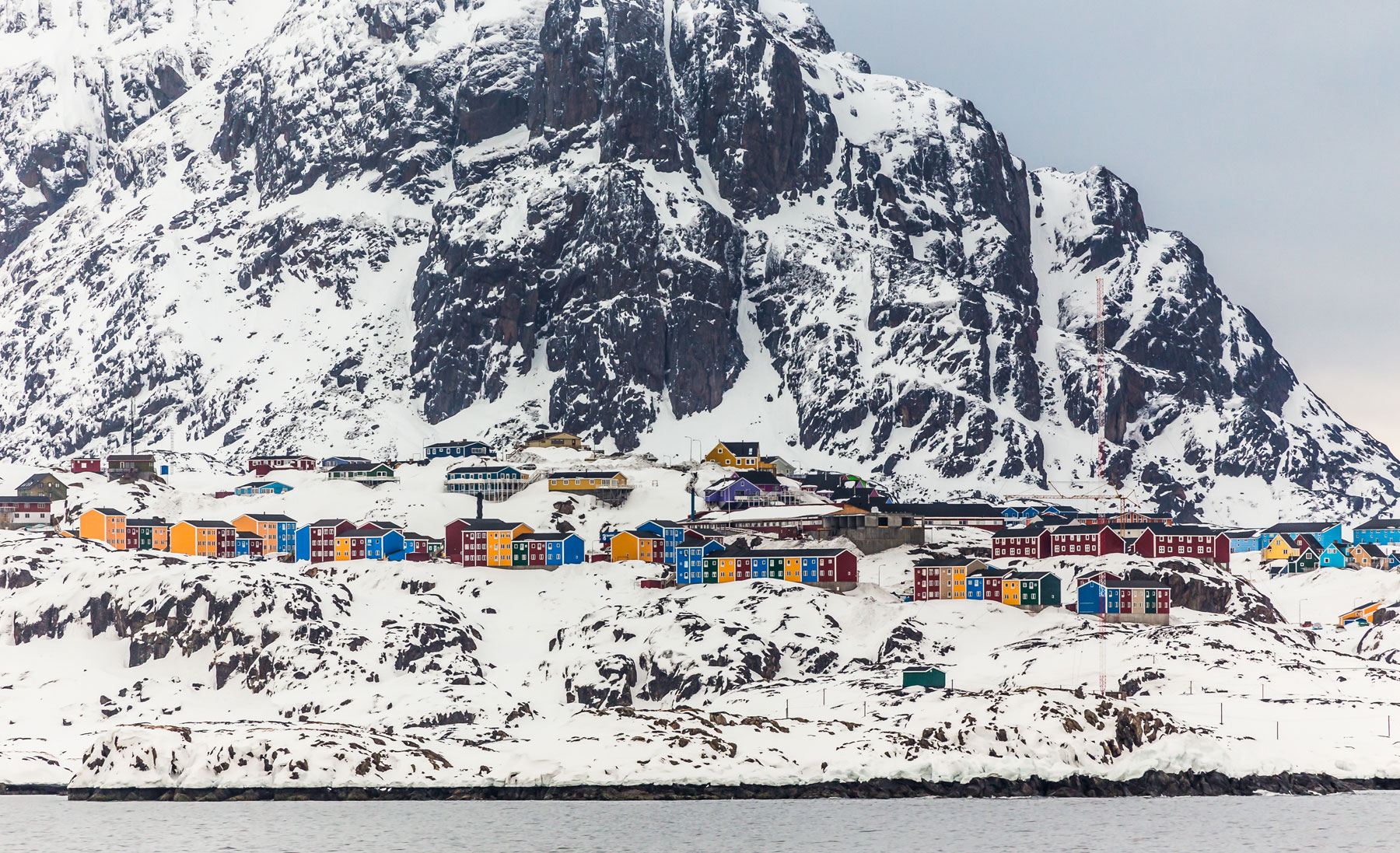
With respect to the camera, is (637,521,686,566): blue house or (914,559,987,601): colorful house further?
(637,521,686,566): blue house

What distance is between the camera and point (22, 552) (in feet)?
524

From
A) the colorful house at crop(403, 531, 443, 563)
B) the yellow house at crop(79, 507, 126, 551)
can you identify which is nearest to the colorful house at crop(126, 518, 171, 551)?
the yellow house at crop(79, 507, 126, 551)

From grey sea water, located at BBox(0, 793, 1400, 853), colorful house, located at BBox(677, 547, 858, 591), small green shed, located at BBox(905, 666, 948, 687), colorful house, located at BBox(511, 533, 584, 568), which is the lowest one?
grey sea water, located at BBox(0, 793, 1400, 853)

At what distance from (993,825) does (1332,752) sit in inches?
1049

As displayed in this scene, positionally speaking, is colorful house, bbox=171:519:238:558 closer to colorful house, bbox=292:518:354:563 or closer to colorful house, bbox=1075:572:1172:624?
colorful house, bbox=292:518:354:563

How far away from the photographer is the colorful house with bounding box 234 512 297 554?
602ft

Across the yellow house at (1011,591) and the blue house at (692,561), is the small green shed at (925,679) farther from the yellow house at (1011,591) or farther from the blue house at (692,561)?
the blue house at (692,561)

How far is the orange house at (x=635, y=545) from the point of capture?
17375 centimetres

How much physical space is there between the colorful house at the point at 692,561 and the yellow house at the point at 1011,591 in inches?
1039

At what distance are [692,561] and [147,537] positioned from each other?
194 feet

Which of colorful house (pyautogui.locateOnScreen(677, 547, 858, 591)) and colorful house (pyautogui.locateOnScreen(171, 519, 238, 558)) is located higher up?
colorful house (pyautogui.locateOnScreen(171, 519, 238, 558))

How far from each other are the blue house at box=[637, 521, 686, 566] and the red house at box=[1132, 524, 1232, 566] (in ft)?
145

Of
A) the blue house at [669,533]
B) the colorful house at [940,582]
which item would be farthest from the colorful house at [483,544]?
the colorful house at [940,582]

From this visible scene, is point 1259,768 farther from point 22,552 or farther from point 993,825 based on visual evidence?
point 22,552
